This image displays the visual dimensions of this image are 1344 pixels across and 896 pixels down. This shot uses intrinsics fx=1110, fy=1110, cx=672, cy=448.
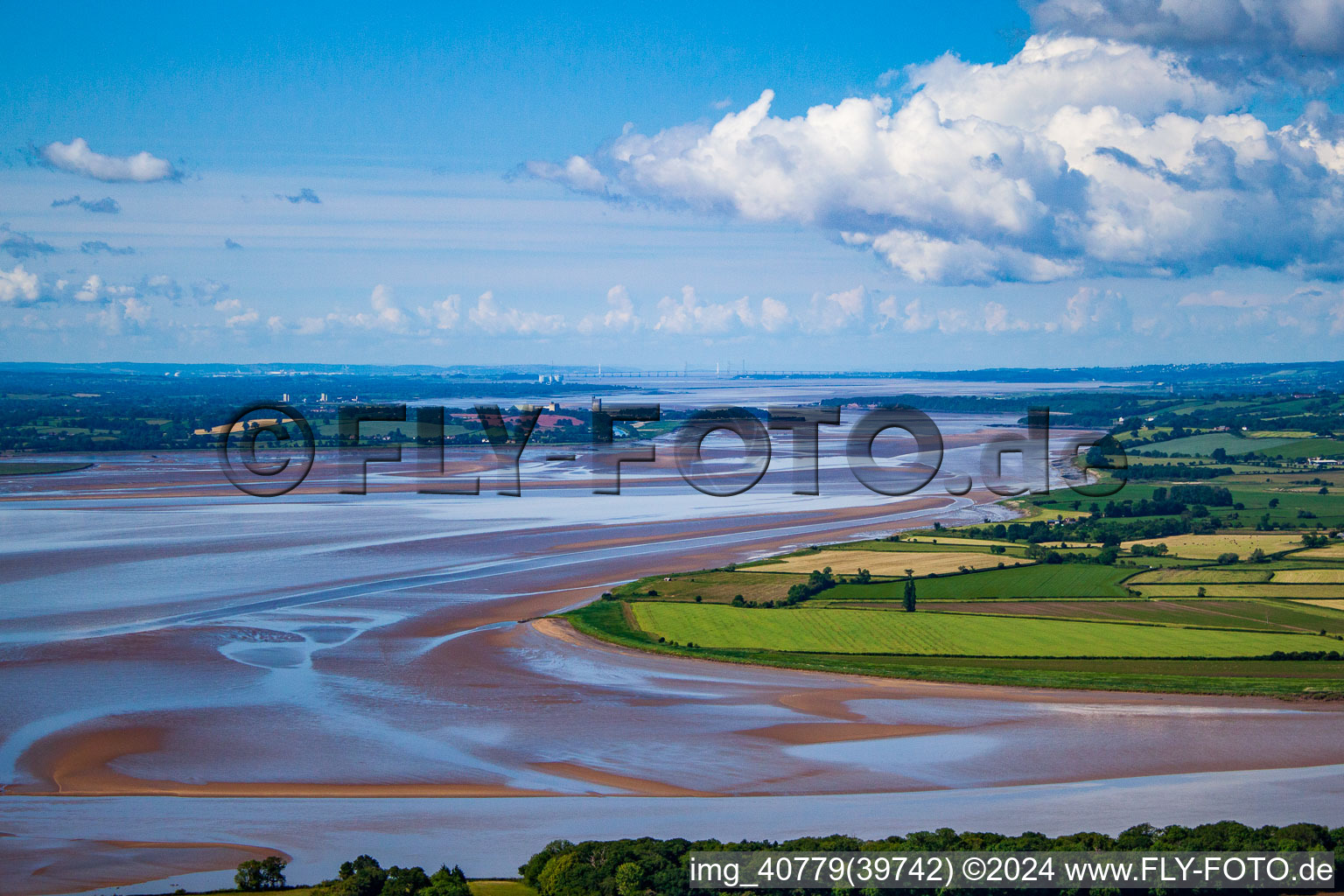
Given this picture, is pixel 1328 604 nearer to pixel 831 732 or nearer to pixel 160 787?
pixel 831 732

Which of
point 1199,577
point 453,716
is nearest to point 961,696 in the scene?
point 453,716

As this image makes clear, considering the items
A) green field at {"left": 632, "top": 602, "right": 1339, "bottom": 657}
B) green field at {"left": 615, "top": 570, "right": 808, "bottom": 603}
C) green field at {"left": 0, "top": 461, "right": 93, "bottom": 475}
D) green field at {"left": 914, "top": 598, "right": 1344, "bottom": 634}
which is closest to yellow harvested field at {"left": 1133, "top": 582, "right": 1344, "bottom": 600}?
green field at {"left": 914, "top": 598, "right": 1344, "bottom": 634}

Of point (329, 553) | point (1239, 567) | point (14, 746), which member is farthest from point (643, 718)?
point (1239, 567)

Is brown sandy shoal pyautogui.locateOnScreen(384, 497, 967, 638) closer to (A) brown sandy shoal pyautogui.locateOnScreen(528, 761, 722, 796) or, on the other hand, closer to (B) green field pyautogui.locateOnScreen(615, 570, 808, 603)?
(B) green field pyautogui.locateOnScreen(615, 570, 808, 603)

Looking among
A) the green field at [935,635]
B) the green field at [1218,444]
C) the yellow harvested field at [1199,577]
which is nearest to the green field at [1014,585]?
the yellow harvested field at [1199,577]

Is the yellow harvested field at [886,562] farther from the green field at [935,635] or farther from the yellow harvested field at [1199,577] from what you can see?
the green field at [935,635]

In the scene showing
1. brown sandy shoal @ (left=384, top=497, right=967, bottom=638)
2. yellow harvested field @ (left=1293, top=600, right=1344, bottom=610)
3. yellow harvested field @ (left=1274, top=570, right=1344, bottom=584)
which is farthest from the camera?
yellow harvested field @ (left=1274, top=570, right=1344, bottom=584)
